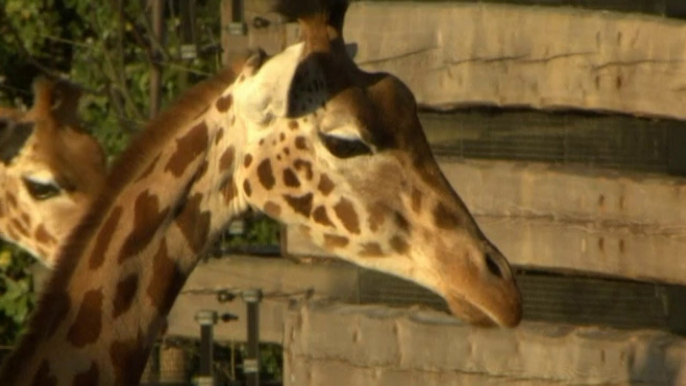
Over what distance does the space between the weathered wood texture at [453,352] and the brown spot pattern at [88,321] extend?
105 inches

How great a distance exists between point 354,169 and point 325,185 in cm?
10

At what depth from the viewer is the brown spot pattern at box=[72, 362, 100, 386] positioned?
6750 millimetres

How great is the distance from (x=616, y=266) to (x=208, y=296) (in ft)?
6.89

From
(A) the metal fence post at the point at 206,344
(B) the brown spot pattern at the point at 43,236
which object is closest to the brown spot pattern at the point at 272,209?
(B) the brown spot pattern at the point at 43,236

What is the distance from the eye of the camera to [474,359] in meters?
9.41

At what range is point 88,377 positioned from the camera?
6.78 metres

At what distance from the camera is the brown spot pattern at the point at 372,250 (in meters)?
7.12

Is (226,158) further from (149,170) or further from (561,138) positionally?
(561,138)

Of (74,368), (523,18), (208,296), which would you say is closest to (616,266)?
(523,18)

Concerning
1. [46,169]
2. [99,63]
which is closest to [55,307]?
[46,169]

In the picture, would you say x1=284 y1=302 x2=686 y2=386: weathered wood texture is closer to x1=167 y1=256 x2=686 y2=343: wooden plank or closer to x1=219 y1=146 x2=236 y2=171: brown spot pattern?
x1=167 y1=256 x2=686 y2=343: wooden plank

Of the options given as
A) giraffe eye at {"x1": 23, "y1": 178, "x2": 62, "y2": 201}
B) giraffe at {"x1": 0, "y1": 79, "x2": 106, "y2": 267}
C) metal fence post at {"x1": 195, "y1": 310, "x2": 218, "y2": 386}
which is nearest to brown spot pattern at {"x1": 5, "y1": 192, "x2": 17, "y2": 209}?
giraffe at {"x1": 0, "y1": 79, "x2": 106, "y2": 267}

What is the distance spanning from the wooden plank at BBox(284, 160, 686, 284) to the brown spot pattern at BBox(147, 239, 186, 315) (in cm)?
188

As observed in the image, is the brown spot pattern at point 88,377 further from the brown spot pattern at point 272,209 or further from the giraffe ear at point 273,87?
the giraffe ear at point 273,87
